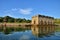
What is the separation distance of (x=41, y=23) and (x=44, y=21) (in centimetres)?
143

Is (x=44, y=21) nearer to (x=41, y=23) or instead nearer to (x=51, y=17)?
(x=41, y=23)

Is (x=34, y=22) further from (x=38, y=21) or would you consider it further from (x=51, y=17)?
(x=51, y=17)

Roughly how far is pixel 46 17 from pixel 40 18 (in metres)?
2.86

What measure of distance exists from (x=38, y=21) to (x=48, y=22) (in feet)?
16.6

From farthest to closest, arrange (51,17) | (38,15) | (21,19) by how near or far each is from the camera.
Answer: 1. (21,19)
2. (51,17)
3. (38,15)

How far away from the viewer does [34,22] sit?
41.2 m

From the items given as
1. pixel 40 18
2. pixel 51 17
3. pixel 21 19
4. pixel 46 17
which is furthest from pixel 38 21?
pixel 21 19

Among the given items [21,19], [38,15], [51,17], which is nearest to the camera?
[38,15]

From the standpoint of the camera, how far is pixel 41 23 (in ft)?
133

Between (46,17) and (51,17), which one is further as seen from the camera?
(51,17)

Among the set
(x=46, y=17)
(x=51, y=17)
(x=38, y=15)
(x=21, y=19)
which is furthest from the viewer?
(x=21, y=19)

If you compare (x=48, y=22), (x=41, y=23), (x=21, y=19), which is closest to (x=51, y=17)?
(x=48, y=22)

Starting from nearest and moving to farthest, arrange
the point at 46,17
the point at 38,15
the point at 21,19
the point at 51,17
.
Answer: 1. the point at 38,15
2. the point at 46,17
3. the point at 51,17
4. the point at 21,19

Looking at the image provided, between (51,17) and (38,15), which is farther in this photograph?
(51,17)
